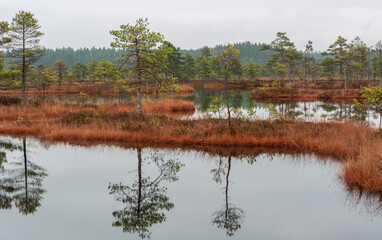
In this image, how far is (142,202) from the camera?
8.05m

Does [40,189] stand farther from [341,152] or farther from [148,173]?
[341,152]

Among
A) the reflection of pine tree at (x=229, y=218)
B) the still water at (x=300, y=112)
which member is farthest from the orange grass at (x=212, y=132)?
the reflection of pine tree at (x=229, y=218)

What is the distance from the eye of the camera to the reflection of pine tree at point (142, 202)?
265 inches

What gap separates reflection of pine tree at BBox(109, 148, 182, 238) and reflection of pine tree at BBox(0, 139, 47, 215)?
7.16 ft

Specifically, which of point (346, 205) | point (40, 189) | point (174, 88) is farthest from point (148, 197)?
point (174, 88)

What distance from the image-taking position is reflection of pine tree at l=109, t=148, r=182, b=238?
6.73 m

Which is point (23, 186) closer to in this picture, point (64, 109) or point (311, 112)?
point (64, 109)

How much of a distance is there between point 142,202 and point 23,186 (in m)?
4.33

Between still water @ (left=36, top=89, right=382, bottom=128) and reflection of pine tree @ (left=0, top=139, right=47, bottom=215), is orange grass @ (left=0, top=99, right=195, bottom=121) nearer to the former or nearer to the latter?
still water @ (left=36, top=89, right=382, bottom=128)

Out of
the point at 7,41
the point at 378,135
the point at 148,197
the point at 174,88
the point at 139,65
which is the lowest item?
the point at 148,197

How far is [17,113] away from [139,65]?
1173cm

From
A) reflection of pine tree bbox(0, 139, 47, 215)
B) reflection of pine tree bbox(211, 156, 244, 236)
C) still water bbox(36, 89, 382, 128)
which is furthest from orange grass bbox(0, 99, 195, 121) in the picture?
reflection of pine tree bbox(211, 156, 244, 236)

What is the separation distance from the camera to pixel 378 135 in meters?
13.2

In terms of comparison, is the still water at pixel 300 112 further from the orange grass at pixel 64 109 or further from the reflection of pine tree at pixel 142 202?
the reflection of pine tree at pixel 142 202
